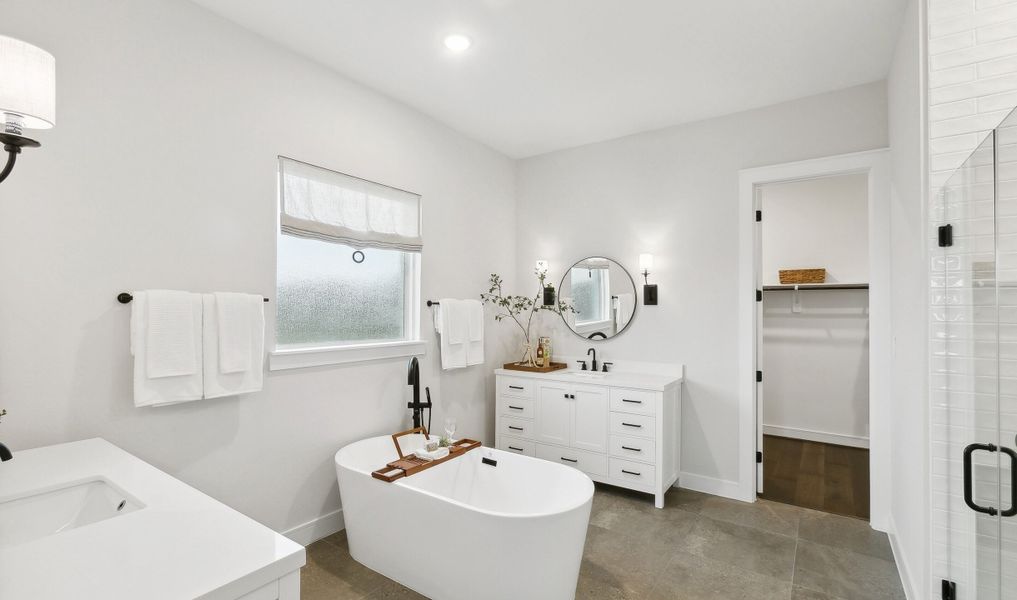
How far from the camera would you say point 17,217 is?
1.75 m

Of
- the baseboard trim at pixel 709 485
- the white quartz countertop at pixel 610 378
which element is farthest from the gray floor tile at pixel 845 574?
the white quartz countertop at pixel 610 378

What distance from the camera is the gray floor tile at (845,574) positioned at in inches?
90.4

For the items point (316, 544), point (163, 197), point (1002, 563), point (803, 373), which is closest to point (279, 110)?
point (163, 197)

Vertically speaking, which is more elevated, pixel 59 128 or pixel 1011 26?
pixel 1011 26

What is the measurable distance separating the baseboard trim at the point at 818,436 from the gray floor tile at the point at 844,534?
1.89 m

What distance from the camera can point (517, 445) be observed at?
3.88m

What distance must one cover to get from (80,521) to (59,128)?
146 cm

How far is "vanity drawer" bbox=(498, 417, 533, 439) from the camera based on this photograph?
383 cm

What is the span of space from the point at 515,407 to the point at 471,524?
185cm

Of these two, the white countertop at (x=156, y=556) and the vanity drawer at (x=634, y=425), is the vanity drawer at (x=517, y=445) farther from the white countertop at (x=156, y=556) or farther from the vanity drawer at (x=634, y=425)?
the white countertop at (x=156, y=556)

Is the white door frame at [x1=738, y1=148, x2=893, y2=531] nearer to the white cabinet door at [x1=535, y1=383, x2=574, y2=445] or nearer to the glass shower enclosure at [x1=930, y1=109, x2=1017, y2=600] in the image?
the white cabinet door at [x1=535, y1=383, x2=574, y2=445]

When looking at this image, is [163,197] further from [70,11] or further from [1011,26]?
[1011,26]

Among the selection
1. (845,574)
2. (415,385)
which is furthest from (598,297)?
(845,574)

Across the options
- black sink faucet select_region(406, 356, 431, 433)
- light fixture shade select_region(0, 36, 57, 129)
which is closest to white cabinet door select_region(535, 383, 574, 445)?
black sink faucet select_region(406, 356, 431, 433)
